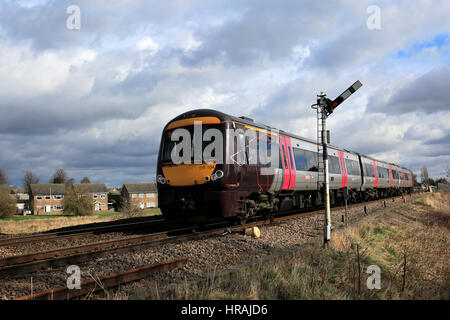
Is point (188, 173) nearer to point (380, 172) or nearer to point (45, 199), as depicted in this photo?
point (380, 172)

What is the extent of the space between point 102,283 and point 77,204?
1800 inches

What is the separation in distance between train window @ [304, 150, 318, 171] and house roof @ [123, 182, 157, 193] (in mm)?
69532

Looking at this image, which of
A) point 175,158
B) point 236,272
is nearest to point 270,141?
point 175,158

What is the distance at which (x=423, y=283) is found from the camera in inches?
273

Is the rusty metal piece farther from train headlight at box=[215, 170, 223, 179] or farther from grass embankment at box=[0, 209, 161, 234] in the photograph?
grass embankment at box=[0, 209, 161, 234]

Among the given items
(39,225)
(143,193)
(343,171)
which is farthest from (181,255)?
(143,193)

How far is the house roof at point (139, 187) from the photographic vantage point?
83219mm

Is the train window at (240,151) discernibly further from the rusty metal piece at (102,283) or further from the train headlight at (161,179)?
the rusty metal piece at (102,283)

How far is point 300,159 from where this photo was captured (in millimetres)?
14547

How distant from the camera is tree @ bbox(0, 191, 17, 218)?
150 ft

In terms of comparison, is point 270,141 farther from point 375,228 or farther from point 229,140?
point 375,228

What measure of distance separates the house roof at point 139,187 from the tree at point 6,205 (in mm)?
35082

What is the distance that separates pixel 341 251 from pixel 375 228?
211 inches

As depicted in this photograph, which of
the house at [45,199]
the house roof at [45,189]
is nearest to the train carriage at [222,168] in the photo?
the house at [45,199]
